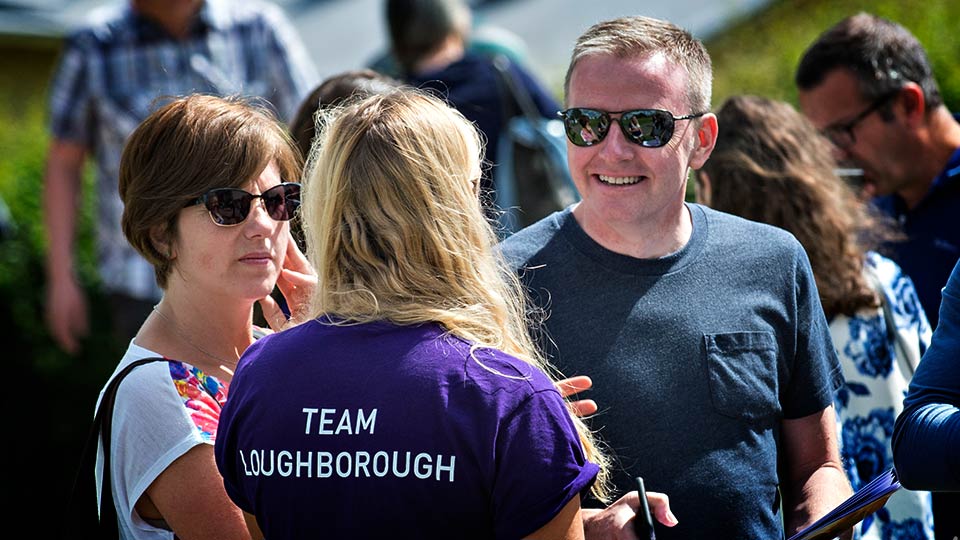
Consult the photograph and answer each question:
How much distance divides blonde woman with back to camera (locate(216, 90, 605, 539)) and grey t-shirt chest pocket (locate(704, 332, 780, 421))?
0.46 metres

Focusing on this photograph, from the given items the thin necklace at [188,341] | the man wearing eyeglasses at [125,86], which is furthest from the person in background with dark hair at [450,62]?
the thin necklace at [188,341]

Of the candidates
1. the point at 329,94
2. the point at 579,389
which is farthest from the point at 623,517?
the point at 329,94

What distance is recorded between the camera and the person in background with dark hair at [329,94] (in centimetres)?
352

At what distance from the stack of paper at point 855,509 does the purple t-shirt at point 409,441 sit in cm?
58

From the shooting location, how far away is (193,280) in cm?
278

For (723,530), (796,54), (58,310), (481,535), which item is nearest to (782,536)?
(723,530)

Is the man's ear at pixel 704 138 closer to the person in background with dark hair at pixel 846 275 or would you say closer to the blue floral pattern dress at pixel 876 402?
the person in background with dark hair at pixel 846 275

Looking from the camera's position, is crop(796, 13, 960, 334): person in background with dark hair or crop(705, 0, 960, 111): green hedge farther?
crop(705, 0, 960, 111): green hedge

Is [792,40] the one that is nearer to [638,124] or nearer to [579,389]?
[638,124]

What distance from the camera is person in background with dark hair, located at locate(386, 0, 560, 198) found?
4.92 m

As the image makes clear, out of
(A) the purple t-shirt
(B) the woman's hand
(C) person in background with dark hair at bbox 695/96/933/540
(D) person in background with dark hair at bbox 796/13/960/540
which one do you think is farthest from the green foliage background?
(A) the purple t-shirt

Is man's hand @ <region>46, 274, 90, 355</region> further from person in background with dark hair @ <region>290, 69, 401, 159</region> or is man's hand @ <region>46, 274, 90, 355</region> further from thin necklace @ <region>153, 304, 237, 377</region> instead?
thin necklace @ <region>153, 304, 237, 377</region>

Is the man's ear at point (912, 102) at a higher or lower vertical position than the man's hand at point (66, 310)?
higher

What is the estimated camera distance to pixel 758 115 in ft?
11.2
